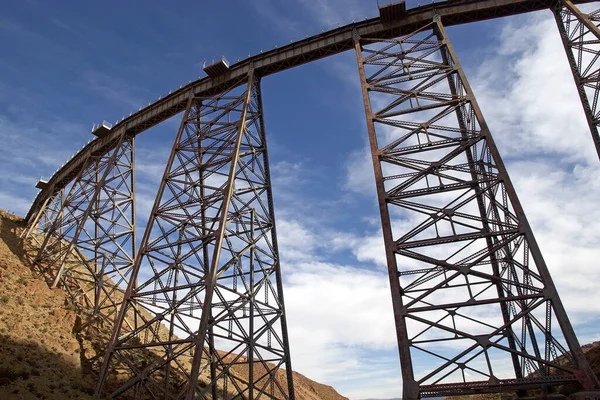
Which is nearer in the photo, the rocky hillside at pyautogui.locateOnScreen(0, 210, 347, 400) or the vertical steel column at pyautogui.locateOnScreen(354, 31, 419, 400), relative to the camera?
the vertical steel column at pyautogui.locateOnScreen(354, 31, 419, 400)

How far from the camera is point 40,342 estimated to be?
46.2 feet

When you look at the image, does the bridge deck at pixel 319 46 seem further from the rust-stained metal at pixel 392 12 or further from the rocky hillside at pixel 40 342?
the rocky hillside at pixel 40 342

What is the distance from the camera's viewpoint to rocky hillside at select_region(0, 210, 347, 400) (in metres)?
11.6

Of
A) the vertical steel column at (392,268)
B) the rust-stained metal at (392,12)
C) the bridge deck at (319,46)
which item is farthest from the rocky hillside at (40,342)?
the rust-stained metal at (392,12)

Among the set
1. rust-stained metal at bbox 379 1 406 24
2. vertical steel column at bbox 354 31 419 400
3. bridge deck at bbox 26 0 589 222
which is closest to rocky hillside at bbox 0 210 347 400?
bridge deck at bbox 26 0 589 222

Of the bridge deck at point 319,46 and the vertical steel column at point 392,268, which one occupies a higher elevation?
the bridge deck at point 319,46

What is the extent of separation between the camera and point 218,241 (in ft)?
→ 43.5

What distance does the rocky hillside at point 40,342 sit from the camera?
11641 mm

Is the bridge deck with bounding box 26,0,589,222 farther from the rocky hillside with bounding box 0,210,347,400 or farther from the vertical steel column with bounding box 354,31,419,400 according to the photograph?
the rocky hillside with bounding box 0,210,347,400

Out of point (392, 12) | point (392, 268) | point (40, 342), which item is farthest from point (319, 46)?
point (40, 342)

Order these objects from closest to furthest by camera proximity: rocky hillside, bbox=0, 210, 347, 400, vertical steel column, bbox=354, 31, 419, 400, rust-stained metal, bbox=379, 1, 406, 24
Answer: vertical steel column, bbox=354, 31, 419, 400, rocky hillside, bbox=0, 210, 347, 400, rust-stained metal, bbox=379, 1, 406, 24

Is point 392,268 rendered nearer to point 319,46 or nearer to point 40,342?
point 319,46

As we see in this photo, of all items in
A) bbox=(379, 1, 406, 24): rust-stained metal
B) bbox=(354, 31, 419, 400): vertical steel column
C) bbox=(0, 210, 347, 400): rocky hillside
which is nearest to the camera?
bbox=(354, 31, 419, 400): vertical steel column

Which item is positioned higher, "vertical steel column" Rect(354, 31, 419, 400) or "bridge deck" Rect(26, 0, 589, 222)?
"bridge deck" Rect(26, 0, 589, 222)
